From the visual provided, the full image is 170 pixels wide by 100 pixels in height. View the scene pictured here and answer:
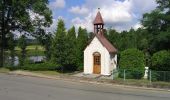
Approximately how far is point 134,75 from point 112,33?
17.1m

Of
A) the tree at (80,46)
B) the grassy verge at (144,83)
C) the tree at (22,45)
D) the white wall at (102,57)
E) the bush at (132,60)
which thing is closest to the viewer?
the grassy verge at (144,83)

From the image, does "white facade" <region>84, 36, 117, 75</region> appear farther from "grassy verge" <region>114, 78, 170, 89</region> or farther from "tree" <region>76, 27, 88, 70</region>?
"grassy verge" <region>114, 78, 170, 89</region>

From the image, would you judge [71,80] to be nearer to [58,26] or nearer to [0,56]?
[58,26]

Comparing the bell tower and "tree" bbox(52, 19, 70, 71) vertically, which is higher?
the bell tower

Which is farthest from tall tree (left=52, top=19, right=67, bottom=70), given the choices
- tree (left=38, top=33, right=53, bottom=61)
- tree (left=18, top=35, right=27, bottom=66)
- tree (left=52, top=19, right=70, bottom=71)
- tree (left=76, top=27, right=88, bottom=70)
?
tree (left=18, top=35, right=27, bottom=66)

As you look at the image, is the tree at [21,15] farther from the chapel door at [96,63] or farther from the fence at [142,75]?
the fence at [142,75]

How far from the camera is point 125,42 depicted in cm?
4394

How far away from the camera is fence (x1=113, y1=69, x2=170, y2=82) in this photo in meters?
27.4

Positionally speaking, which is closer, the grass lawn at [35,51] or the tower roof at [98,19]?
the tower roof at [98,19]

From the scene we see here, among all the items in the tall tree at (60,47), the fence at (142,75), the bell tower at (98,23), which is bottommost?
the fence at (142,75)

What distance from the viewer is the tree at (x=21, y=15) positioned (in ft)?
123

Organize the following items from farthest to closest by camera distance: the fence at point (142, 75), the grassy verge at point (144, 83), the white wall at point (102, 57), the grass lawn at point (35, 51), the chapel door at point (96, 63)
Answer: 1. the grass lawn at point (35, 51)
2. the chapel door at point (96, 63)
3. the white wall at point (102, 57)
4. the fence at point (142, 75)
5. the grassy verge at point (144, 83)

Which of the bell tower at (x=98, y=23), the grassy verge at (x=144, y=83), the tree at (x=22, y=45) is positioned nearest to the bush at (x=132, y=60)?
the grassy verge at (x=144, y=83)

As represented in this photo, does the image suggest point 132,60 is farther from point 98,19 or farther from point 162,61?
point 98,19
